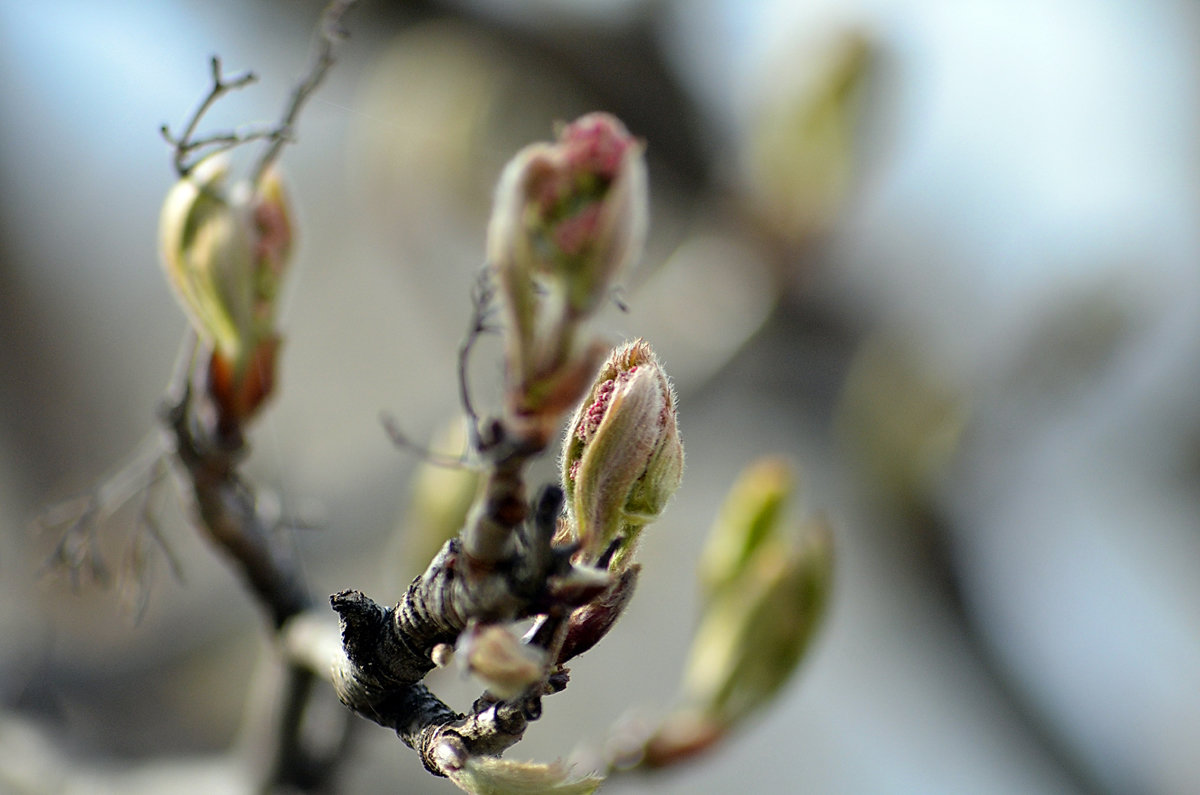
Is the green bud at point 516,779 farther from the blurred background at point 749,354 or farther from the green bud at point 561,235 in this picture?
the blurred background at point 749,354

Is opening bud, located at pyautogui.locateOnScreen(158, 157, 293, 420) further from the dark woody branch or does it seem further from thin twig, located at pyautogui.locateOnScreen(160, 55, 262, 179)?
the dark woody branch

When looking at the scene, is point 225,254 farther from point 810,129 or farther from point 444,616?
point 810,129

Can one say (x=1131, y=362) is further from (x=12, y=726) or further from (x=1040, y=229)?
(x=12, y=726)

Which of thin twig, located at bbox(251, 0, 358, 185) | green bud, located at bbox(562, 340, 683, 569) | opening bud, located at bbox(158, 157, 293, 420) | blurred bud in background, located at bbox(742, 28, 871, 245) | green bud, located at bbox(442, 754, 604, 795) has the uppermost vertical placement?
blurred bud in background, located at bbox(742, 28, 871, 245)

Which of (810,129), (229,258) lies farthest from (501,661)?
(810,129)

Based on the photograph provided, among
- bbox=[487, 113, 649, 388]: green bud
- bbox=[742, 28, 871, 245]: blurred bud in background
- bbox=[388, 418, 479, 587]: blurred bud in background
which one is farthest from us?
bbox=[742, 28, 871, 245]: blurred bud in background

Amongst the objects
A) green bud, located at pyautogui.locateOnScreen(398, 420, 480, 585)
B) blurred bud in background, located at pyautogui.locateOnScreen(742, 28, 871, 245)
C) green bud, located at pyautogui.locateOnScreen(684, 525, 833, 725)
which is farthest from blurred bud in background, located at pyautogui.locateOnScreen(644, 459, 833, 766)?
blurred bud in background, located at pyautogui.locateOnScreen(742, 28, 871, 245)

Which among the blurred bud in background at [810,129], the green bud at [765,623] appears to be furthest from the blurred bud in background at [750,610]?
the blurred bud in background at [810,129]
